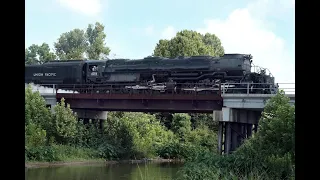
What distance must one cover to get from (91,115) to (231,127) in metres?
14.0

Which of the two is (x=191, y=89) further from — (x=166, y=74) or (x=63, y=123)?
(x=63, y=123)

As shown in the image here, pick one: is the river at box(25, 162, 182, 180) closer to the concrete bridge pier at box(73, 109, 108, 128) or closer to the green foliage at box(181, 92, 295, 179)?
the green foliage at box(181, 92, 295, 179)

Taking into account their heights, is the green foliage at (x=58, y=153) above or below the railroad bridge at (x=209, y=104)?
below

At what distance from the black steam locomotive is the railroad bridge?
2.18 feet

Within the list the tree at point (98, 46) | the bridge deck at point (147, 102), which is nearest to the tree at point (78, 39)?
the tree at point (98, 46)

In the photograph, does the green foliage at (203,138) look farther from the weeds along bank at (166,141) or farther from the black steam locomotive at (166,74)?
the black steam locomotive at (166,74)

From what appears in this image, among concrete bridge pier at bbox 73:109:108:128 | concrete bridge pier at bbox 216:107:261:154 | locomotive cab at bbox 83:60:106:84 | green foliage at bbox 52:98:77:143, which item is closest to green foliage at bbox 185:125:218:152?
concrete bridge pier at bbox 73:109:108:128

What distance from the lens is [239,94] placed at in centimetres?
2508

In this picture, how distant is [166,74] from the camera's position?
28984 mm

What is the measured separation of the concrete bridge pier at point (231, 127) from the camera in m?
25.3

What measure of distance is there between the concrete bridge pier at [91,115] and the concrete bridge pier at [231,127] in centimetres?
1305
